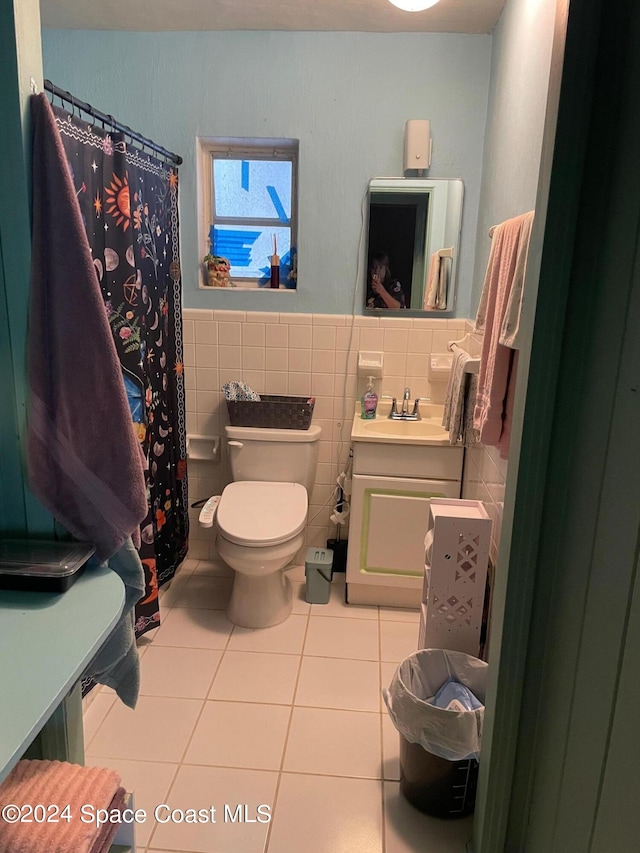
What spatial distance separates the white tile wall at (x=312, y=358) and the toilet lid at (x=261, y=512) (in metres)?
0.37

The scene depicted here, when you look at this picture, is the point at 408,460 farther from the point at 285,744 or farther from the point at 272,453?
the point at 285,744

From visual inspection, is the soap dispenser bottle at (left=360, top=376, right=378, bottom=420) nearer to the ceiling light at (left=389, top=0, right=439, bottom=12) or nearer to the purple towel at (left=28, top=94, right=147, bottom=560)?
the ceiling light at (left=389, top=0, right=439, bottom=12)

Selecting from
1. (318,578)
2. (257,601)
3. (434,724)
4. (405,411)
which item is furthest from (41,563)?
(405,411)

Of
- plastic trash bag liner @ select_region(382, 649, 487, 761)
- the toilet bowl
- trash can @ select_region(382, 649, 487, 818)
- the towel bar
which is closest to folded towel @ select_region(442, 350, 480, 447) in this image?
the towel bar

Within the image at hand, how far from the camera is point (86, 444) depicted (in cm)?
124

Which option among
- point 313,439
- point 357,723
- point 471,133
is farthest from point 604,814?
point 471,133

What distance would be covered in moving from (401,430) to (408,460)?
0.77 ft

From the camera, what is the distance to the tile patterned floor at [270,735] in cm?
160

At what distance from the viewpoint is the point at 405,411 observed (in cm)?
281

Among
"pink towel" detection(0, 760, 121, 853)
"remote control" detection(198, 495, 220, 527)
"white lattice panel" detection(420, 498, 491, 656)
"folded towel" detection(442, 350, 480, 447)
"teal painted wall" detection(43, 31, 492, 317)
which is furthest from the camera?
"teal painted wall" detection(43, 31, 492, 317)

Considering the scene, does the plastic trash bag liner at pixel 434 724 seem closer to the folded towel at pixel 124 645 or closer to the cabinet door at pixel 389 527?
the folded towel at pixel 124 645

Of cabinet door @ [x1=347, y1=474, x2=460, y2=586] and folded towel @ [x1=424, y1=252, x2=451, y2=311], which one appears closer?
cabinet door @ [x1=347, y1=474, x2=460, y2=586]

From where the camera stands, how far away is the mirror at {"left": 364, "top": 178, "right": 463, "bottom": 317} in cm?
268

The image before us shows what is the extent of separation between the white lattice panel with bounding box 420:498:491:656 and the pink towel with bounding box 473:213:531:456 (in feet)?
1.04
